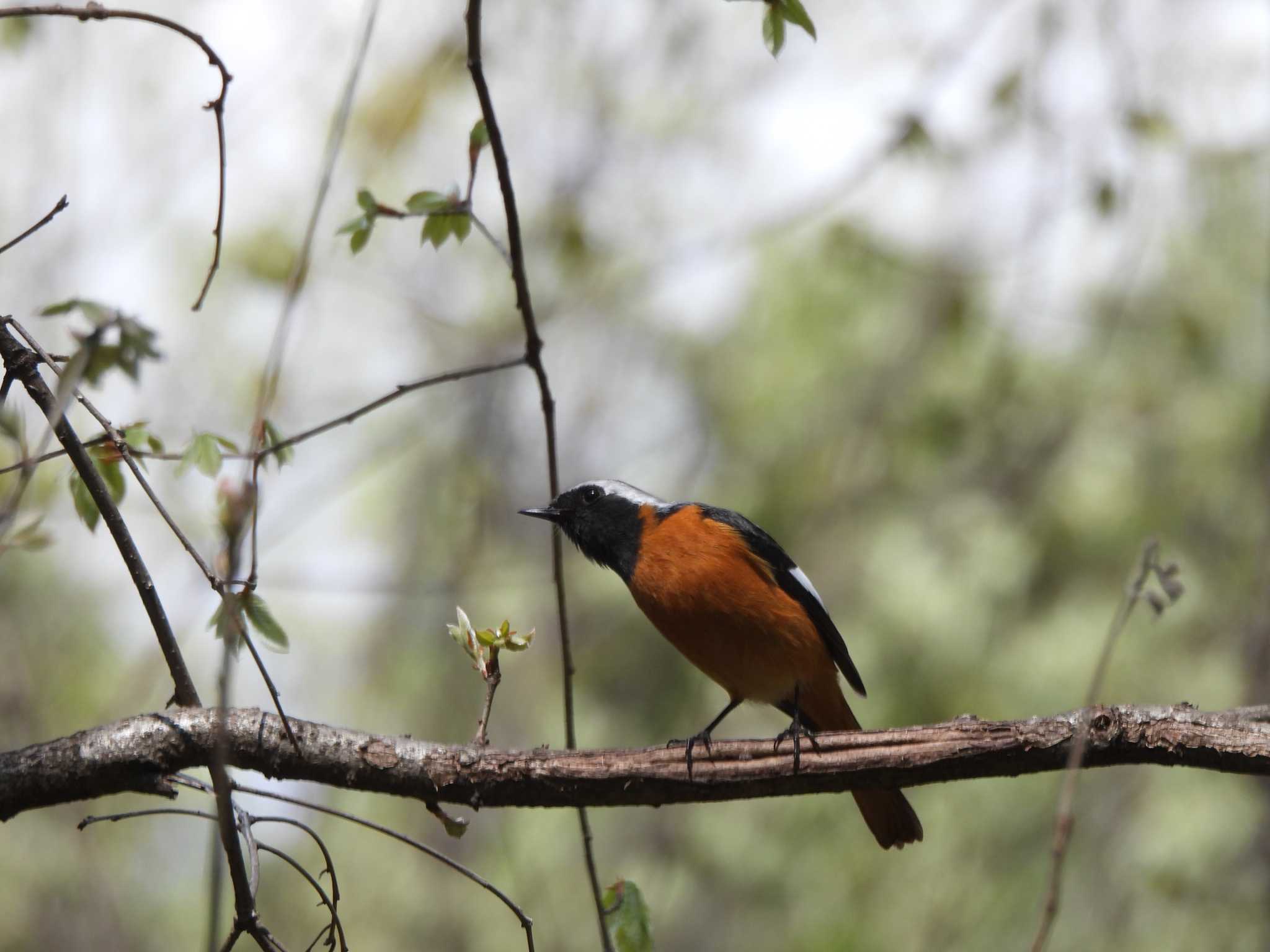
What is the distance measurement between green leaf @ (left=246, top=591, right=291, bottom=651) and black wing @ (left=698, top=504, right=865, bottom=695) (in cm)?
261

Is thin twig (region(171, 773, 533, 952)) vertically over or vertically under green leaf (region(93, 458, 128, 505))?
under

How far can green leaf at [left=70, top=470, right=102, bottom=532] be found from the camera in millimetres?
2463

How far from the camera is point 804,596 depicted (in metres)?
4.56

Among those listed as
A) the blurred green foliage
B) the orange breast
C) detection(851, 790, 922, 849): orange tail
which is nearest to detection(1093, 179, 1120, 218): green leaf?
the blurred green foliage

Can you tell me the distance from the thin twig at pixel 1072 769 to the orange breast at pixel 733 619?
134cm

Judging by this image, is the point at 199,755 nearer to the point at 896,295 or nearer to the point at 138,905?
the point at 896,295

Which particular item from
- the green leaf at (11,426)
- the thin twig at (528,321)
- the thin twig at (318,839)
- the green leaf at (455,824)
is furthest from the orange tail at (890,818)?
the green leaf at (11,426)

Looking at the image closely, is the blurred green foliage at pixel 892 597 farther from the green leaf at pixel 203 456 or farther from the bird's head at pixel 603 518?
the green leaf at pixel 203 456

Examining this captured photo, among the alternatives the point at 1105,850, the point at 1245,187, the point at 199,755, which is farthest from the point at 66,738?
the point at 1245,187

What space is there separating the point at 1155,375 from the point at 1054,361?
662 mm

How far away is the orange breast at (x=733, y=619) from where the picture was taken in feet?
13.6

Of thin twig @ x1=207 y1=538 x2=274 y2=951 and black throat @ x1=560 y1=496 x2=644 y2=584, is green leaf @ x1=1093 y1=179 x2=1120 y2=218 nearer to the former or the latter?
black throat @ x1=560 y1=496 x2=644 y2=584

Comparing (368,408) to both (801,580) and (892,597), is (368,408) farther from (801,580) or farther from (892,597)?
(892,597)

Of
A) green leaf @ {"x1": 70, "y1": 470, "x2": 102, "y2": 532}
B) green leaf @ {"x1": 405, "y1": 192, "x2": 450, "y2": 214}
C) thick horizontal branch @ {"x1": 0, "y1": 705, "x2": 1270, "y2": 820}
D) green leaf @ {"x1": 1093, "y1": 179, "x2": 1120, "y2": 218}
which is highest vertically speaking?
green leaf @ {"x1": 1093, "y1": 179, "x2": 1120, "y2": 218}
